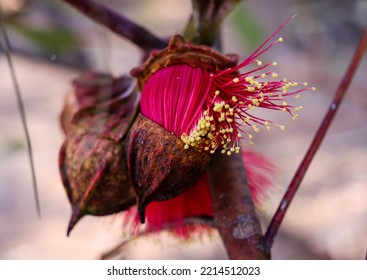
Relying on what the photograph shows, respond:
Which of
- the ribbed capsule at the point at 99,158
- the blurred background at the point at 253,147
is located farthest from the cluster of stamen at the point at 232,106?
the blurred background at the point at 253,147

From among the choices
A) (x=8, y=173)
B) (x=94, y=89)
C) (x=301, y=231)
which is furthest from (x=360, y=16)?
(x=94, y=89)

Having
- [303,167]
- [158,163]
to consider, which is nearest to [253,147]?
[303,167]

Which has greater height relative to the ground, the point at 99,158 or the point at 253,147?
the point at 99,158

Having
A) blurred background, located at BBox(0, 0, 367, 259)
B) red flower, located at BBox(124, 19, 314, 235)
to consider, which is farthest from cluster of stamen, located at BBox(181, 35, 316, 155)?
blurred background, located at BBox(0, 0, 367, 259)

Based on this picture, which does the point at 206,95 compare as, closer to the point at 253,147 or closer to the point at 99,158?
the point at 99,158

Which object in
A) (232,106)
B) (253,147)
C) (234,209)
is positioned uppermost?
(232,106)

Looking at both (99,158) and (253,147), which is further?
(253,147)
